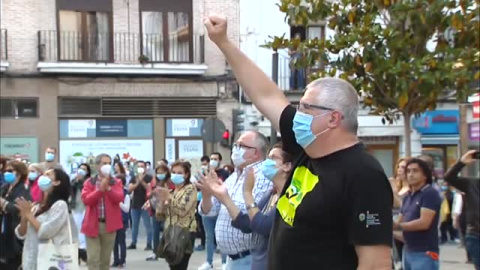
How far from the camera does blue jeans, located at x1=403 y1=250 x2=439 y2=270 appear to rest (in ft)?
25.9

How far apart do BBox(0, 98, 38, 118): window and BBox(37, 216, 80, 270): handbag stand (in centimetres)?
1767

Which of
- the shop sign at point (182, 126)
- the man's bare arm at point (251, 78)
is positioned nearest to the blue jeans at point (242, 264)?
the man's bare arm at point (251, 78)

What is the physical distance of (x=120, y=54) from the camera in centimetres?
2680

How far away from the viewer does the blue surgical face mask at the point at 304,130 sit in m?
3.60

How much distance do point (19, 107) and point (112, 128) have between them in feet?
9.47

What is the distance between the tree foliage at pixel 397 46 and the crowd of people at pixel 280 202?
1093 mm

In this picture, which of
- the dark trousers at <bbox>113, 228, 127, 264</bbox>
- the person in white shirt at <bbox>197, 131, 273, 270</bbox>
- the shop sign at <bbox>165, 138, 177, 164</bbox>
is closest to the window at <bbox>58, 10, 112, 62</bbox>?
the shop sign at <bbox>165, 138, 177, 164</bbox>

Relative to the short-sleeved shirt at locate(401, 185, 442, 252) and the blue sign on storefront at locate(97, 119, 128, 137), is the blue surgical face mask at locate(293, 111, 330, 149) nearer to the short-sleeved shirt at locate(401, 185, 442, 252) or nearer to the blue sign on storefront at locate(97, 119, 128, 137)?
the short-sleeved shirt at locate(401, 185, 442, 252)

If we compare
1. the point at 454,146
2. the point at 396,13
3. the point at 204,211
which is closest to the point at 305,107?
the point at 204,211

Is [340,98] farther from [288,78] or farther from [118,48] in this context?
[118,48]

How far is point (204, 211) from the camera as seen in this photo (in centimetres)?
734

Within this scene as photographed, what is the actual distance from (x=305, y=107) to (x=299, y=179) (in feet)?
1.02

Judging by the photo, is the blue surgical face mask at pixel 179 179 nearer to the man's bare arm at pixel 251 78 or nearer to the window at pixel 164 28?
the man's bare arm at pixel 251 78

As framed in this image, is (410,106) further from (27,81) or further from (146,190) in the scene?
(27,81)
